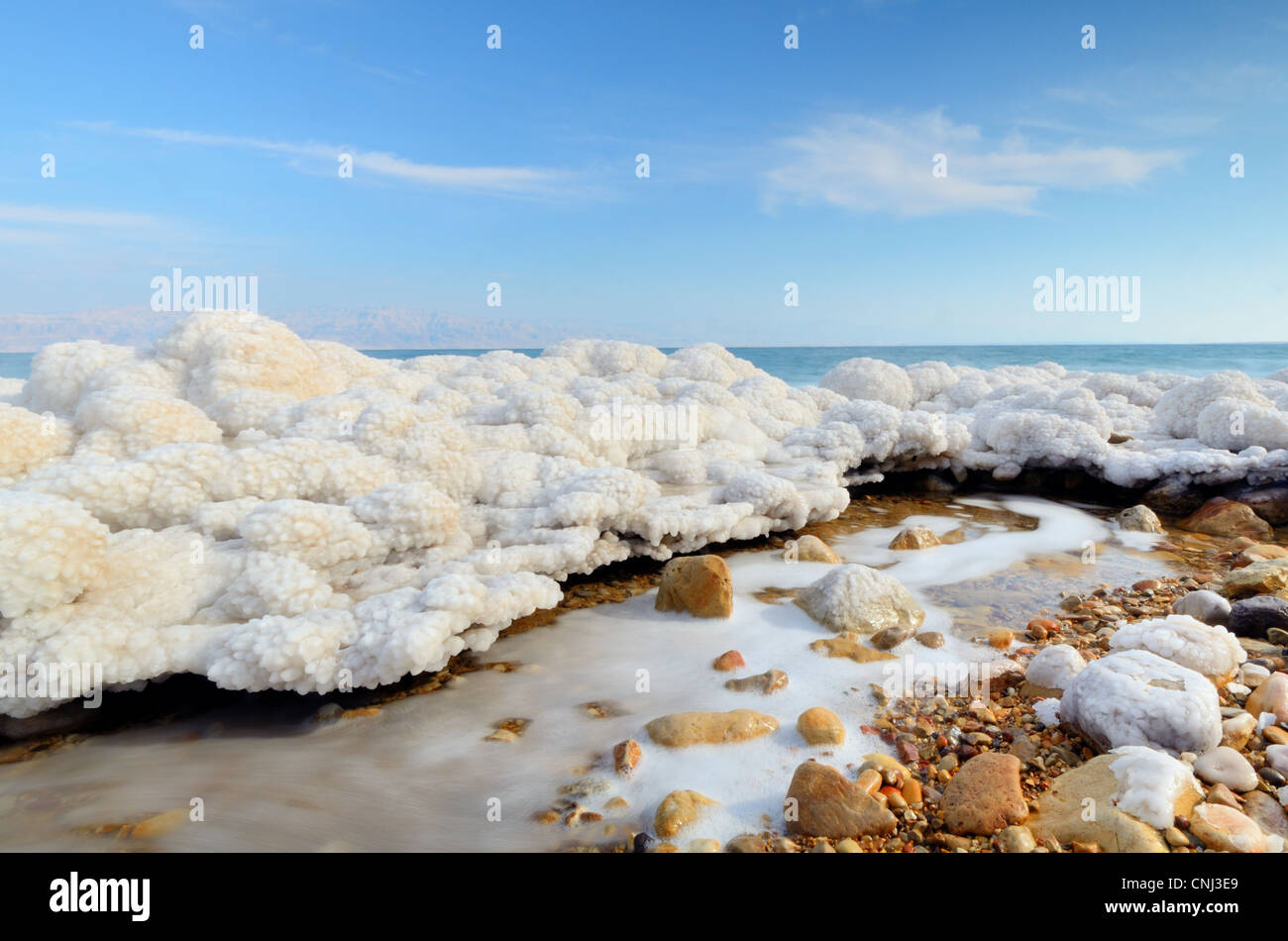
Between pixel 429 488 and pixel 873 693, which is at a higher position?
pixel 429 488

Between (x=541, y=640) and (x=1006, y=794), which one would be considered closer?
(x=1006, y=794)

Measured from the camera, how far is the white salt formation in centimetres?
260

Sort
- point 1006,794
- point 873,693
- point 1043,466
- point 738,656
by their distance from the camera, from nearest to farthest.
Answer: point 1006,794, point 873,693, point 738,656, point 1043,466

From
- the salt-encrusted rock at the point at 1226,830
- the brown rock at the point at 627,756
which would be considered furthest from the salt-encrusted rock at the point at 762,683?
the salt-encrusted rock at the point at 1226,830

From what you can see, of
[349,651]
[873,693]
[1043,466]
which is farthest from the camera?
[1043,466]

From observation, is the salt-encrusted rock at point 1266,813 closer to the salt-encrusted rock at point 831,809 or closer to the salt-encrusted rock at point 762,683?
the salt-encrusted rock at point 831,809

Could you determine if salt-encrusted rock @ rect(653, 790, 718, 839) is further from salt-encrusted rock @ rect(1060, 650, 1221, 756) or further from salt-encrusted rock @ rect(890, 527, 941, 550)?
salt-encrusted rock @ rect(890, 527, 941, 550)

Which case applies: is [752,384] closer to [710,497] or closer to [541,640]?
[710,497]

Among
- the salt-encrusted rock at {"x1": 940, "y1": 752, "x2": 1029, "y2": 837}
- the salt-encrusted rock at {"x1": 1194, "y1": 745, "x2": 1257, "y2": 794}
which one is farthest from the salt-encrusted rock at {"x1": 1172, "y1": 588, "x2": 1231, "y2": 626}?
the salt-encrusted rock at {"x1": 940, "y1": 752, "x2": 1029, "y2": 837}

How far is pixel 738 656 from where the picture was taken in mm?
3115

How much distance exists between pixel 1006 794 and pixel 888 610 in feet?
4.71
